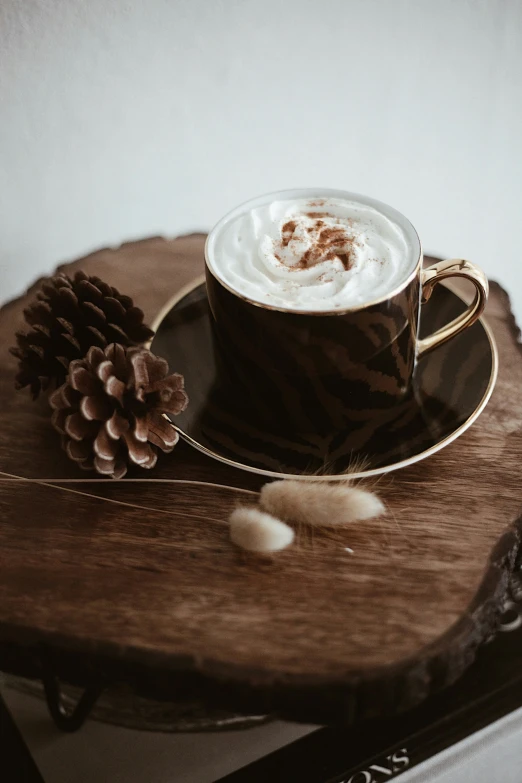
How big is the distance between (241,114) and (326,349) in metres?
0.74

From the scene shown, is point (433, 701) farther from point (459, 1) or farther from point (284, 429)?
point (459, 1)

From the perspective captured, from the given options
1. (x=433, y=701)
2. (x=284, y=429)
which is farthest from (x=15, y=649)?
(x=433, y=701)

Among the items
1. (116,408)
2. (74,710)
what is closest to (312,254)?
(116,408)

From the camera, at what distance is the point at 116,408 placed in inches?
23.8

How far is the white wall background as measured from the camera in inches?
40.1

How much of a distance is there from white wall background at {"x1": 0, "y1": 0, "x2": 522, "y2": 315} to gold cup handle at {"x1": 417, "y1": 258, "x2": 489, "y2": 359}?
0.63 meters

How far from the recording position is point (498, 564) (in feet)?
1.79

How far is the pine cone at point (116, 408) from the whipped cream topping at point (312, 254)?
0.11 m

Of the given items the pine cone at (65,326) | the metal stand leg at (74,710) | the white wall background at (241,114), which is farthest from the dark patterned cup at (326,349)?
the white wall background at (241,114)

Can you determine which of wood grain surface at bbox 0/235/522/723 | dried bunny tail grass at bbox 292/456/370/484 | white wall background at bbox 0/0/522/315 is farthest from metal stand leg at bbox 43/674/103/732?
white wall background at bbox 0/0/522/315

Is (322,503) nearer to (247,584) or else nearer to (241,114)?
(247,584)

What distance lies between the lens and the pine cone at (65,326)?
686 mm

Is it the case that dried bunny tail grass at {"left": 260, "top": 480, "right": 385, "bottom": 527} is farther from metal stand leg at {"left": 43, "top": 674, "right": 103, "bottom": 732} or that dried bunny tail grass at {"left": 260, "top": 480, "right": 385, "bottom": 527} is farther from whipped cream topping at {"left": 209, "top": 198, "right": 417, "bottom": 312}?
metal stand leg at {"left": 43, "top": 674, "right": 103, "bottom": 732}

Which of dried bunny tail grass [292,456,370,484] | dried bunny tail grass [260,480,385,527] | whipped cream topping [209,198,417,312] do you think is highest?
whipped cream topping [209,198,417,312]
